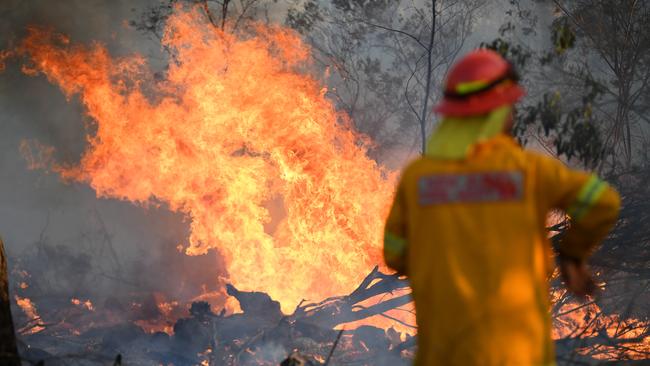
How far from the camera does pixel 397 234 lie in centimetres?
266

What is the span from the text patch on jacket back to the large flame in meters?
7.35

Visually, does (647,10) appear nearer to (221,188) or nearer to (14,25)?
(221,188)

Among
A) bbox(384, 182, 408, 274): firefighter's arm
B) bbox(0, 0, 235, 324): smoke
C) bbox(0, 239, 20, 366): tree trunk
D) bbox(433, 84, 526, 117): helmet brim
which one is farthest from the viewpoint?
bbox(0, 0, 235, 324): smoke

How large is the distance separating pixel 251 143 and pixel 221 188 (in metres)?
0.82

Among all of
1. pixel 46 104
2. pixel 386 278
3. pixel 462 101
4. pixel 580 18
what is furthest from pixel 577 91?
pixel 462 101

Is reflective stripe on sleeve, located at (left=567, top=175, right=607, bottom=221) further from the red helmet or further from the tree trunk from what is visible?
the tree trunk

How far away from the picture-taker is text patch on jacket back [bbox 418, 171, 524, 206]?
7.61 ft

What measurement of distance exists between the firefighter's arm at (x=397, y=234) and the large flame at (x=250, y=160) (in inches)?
278

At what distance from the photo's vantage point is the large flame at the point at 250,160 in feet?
32.8

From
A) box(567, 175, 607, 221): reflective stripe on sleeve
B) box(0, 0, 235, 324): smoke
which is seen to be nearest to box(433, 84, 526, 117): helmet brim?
box(567, 175, 607, 221): reflective stripe on sleeve

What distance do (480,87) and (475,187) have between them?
0.39m

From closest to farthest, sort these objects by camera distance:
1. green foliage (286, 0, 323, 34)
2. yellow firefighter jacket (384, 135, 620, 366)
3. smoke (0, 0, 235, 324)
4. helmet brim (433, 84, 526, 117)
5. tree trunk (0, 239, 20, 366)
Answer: yellow firefighter jacket (384, 135, 620, 366) → helmet brim (433, 84, 526, 117) → tree trunk (0, 239, 20, 366) → smoke (0, 0, 235, 324) → green foliage (286, 0, 323, 34)

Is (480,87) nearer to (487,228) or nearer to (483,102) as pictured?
(483,102)

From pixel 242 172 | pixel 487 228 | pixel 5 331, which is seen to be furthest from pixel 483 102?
pixel 242 172
